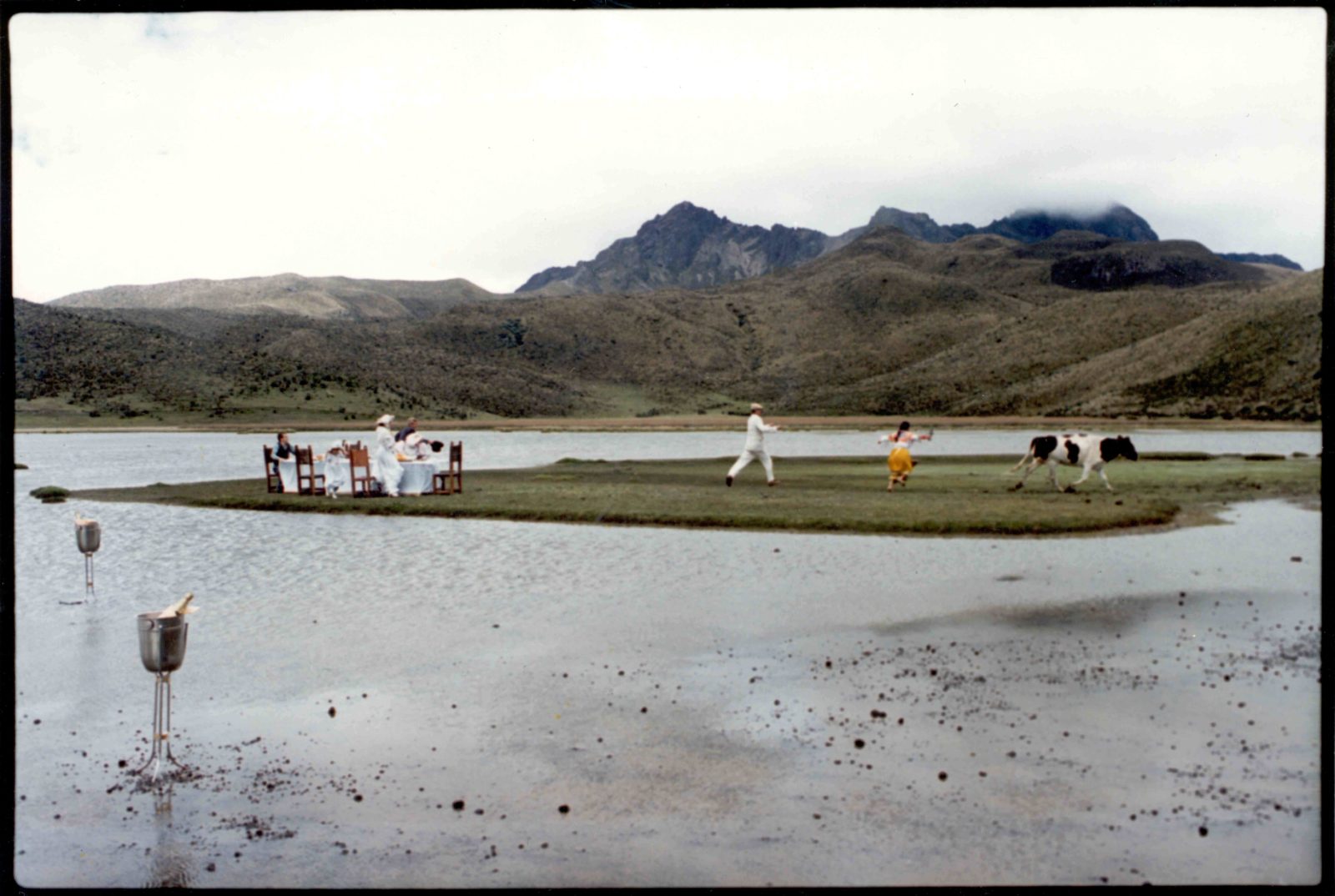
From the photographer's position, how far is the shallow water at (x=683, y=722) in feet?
22.2

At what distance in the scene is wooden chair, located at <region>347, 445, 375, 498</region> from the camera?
28.8 meters

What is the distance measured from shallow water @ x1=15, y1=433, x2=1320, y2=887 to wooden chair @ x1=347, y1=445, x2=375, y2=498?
10.9 metres

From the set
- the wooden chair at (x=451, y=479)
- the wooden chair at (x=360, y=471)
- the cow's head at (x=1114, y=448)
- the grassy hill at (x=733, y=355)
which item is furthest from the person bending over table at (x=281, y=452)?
the grassy hill at (x=733, y=355)

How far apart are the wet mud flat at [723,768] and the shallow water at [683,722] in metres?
0.03

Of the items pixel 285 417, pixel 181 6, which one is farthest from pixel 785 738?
pixel 285 417

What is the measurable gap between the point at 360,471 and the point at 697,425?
71.8 m

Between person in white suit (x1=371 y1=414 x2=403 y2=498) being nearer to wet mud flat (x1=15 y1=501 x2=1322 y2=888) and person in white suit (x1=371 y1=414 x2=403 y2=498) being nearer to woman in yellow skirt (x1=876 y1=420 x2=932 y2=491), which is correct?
woman in yellow skirt (x1=876 y1=420 x2=932 y2=491)

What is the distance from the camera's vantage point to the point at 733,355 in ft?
477

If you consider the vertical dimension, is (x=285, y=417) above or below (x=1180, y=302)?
below

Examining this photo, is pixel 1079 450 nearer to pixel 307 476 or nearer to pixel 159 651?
pixel 307 476

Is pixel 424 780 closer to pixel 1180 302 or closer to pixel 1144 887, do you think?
pixel 1144 887

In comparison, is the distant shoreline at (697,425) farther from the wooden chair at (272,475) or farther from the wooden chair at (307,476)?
the wooden chair at (307,476)

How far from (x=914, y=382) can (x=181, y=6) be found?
126 meters

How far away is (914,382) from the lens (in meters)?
129
